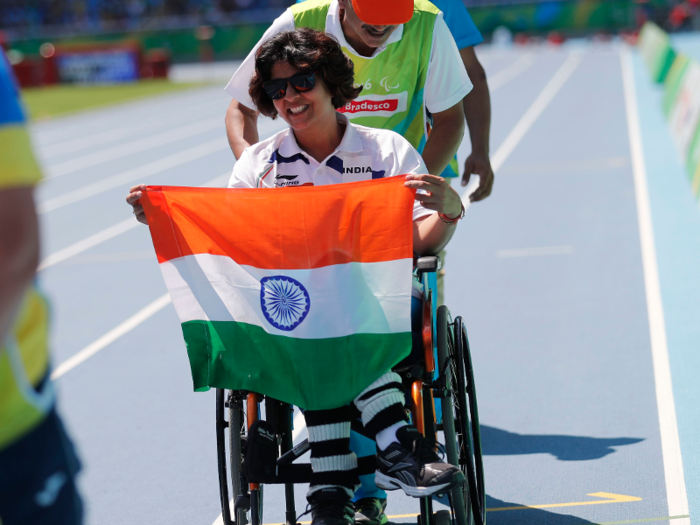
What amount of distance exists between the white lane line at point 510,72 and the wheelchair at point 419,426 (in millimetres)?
21439

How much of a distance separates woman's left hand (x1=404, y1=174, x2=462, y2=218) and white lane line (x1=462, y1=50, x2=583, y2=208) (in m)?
5.17

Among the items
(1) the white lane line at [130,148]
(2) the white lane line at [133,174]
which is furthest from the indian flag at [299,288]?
(1) the white lane line at [130,148]

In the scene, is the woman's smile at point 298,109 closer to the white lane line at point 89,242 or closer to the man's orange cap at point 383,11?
the man's orange cap at point 383,11

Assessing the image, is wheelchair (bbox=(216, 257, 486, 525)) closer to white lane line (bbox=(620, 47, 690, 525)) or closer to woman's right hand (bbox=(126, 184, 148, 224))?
woman's right hand (bbox=(126, 184, 148, 224))

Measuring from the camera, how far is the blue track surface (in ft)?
13.1

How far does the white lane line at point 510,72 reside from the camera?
83.6 feet

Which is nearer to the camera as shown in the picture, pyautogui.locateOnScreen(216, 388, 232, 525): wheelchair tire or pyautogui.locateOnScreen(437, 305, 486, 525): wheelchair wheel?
pyautogui.locateOnScreen(437, 305, 486, 525): wheelchair wheel

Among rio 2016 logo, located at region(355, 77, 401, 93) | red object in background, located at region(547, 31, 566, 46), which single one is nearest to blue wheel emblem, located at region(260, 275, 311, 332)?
rio 2016 logo, located at region(355, 77, 401, 93)

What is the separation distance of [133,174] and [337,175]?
11.7 meters

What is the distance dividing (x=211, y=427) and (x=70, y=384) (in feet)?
4.31

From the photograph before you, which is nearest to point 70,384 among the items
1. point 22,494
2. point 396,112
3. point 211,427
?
point 211,427

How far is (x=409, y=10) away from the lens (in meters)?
3.58

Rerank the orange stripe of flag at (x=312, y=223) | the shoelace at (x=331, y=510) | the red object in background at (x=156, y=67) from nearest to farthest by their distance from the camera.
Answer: the shoelace at (x=331, y=510)
the orange stripe of flag at (x=312, y=223)
the red object in background at (x=156, y=67)

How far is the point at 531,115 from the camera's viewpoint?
18469 mm
